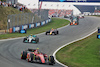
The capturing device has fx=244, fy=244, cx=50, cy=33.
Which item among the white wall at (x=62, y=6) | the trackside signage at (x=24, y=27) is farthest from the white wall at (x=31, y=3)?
the trackside signage at (x=24, y=27)

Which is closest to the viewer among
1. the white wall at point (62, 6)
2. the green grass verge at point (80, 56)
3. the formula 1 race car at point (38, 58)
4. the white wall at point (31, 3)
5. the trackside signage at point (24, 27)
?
the formula 1 race car at point (38, 58)

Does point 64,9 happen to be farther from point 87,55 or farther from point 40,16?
point 87,55

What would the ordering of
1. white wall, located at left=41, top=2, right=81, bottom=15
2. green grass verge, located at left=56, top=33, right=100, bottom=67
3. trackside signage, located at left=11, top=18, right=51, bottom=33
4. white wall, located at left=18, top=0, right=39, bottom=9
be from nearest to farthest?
green grass verge, located at left=56, top=33, right=100, bottom=67 < trackside signage, located at left=11, top=18, right=51, bottom=33 < white wall, located at left=18, top=0, right=39, bottom=9 < white wall, located at left=41, top=2, right=81, bottom=15

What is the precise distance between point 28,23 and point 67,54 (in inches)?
972

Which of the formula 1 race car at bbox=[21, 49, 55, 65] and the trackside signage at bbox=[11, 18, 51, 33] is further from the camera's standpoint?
the trackside signage at bbox=[11, 18, 51, 33]

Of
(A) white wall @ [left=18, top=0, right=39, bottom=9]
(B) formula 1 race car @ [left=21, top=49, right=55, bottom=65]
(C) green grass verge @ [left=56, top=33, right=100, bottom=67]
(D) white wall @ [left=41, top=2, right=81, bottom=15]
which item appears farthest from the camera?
(D) white wall @ [left=41, top=2, right=81, bottom=15]

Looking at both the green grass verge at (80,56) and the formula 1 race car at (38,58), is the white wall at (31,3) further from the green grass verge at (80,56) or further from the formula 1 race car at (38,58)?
the formula 1 race car at (38,58)

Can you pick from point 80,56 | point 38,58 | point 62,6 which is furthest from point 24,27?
point 62,6

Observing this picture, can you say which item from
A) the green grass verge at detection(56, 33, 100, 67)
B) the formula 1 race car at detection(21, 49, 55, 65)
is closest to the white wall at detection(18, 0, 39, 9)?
the green grass verge at detection(56, 33, 100, 67)

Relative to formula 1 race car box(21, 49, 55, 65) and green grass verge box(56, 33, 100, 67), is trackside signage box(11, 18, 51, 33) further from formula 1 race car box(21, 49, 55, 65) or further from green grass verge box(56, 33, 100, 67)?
formula 1 race car box(21, 49, 55, 65)

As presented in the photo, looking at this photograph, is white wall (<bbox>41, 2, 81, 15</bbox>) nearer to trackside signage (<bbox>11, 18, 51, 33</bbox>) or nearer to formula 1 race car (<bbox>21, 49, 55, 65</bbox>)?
trackside signage (<bbox>11, 18, 51, 33</bbox>)

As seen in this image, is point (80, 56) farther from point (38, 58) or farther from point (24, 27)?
point (24, 27)

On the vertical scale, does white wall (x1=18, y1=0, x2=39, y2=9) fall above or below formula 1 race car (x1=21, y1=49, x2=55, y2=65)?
above

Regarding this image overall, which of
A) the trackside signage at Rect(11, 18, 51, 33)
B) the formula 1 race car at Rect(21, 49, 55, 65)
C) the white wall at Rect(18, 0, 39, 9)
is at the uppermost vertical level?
the white wall at Rect(18, 0, 39, 9)
